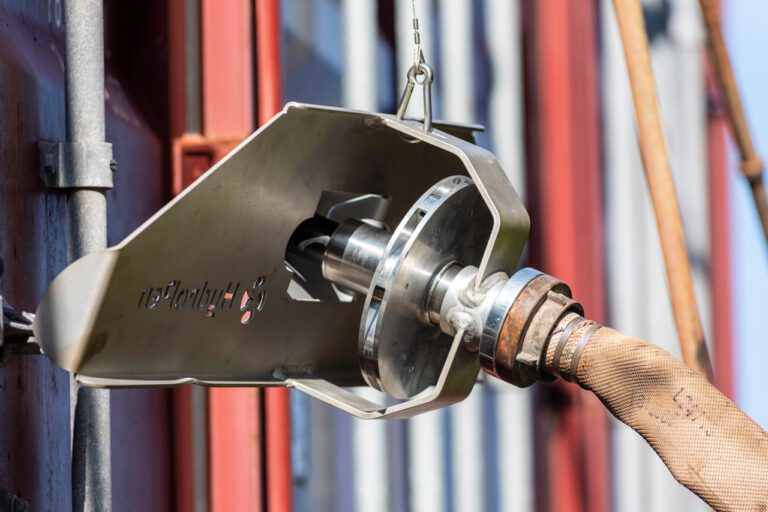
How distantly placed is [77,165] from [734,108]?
139 cm

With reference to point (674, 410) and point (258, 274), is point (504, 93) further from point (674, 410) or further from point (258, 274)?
point (674, 410)

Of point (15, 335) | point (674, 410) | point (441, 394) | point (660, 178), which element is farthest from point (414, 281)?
point (660, 178)

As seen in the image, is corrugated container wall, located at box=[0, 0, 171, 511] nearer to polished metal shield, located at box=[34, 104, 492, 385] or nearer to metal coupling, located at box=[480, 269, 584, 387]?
polished metal shield, located at box=[34, 104, 492, 385]

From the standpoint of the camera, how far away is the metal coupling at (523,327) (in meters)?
1.09

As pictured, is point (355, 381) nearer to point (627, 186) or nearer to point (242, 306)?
point (242, 306)

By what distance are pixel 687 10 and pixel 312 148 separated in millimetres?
1794

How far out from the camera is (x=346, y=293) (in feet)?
4.54

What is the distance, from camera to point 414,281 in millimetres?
1131

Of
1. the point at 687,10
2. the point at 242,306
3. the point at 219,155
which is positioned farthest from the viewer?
the point at 687,10

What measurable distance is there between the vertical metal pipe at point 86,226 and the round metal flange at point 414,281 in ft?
1.20

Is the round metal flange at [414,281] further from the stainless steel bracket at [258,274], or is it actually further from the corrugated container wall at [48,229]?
the corrugated container wall at [48,229]

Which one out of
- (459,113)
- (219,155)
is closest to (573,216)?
(459,113)

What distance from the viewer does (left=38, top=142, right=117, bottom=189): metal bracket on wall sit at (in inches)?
50.9

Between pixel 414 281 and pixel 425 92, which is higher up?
pixel 425 92
